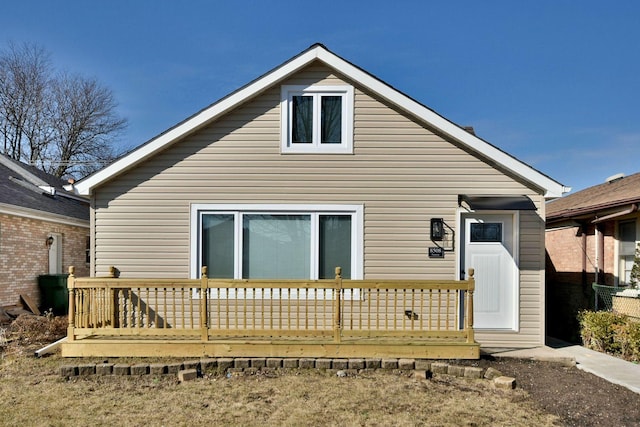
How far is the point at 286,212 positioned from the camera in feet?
22.0

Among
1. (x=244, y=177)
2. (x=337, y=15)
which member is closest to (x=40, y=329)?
(x=244, y=177)

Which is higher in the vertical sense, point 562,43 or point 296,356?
point 562,43

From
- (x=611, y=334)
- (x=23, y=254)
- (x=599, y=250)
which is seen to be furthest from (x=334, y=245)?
(x=23, y=254)

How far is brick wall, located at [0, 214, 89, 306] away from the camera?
978 centimetres

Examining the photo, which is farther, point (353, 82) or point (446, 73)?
point (446, 73)

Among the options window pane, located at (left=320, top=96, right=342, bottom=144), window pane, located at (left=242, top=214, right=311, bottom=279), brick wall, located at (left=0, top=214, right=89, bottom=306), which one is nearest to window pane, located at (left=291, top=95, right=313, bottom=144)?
window pane, located at (left=320, top=96, right=342, bottom=144)

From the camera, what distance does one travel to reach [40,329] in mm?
7699

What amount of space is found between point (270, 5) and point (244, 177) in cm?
602

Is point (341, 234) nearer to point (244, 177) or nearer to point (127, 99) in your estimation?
point (244, 177)

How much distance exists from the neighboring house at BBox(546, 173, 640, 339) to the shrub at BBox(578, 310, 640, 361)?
816 mm

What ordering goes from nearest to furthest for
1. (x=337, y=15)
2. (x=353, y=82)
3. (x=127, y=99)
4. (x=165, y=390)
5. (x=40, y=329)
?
(x=165, y=390) < (x=353, y=82) < (x=40, y=329) < (x=337, y=15) < (x=127, y=99)

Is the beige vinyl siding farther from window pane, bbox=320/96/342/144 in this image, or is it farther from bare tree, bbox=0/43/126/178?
bare tree, bbox=0/43/126/178

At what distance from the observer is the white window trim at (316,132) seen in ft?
22.1

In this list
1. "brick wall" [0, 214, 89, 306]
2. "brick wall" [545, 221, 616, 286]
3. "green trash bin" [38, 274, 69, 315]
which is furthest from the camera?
"green trash bin" [38, 274, 69, 315]
